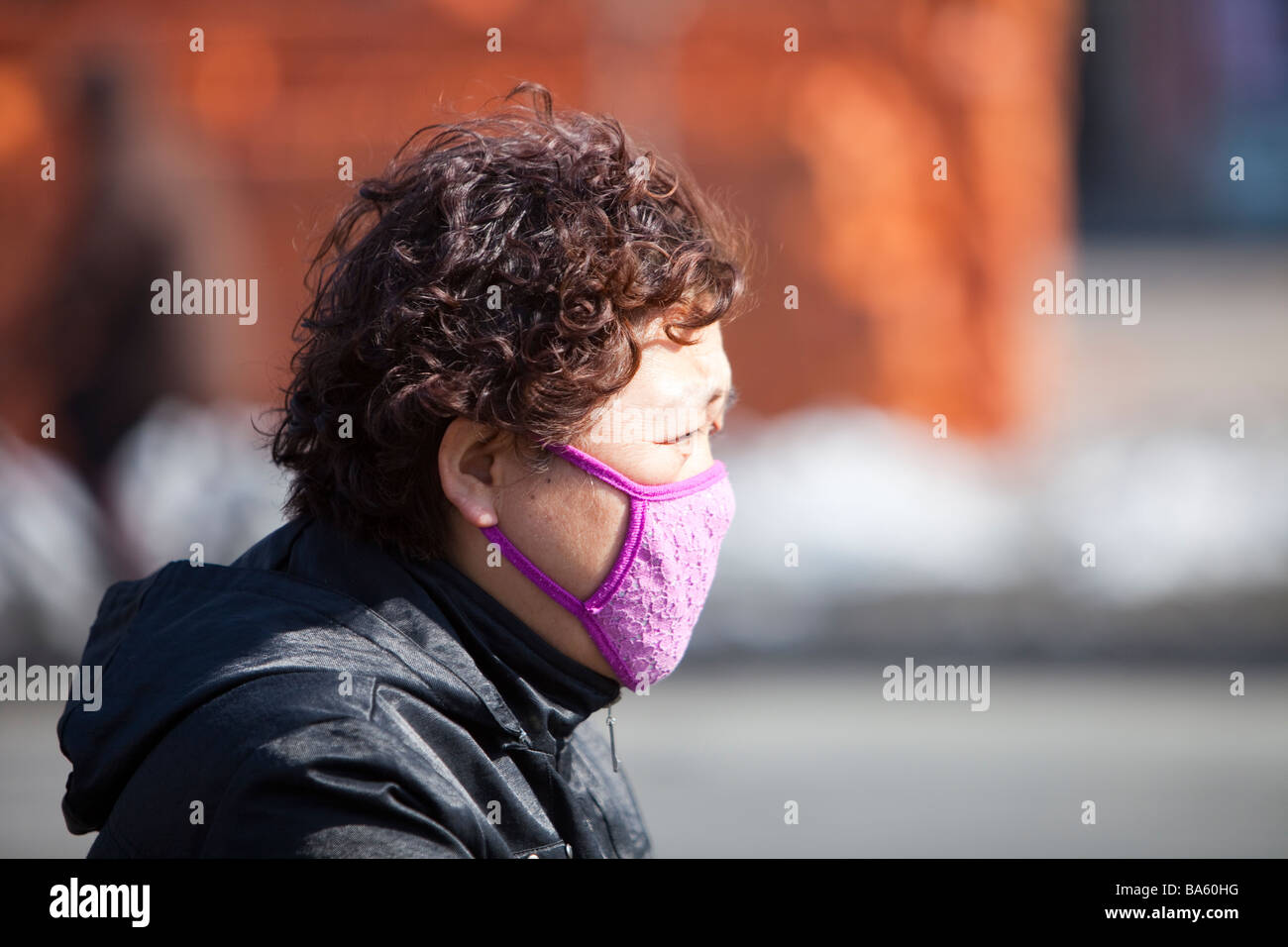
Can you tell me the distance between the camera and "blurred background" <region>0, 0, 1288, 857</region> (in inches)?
299

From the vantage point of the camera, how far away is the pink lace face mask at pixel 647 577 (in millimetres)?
1976

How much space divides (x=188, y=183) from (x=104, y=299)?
0.94 meters

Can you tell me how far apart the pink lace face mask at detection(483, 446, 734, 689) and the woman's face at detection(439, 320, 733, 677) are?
0.02 meters

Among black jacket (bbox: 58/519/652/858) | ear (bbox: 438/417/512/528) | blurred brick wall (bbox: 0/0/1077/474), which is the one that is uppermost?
blurred brick wall (bbox: 0/0/1077/474)

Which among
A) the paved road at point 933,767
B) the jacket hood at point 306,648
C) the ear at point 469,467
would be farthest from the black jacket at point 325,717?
the paved road at point 933,767

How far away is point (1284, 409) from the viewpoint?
7.96 meters

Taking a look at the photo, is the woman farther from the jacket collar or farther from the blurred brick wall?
the blurred brick wall

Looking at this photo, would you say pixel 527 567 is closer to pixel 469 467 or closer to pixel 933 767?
pixel 469 467

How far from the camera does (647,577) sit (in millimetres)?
2027

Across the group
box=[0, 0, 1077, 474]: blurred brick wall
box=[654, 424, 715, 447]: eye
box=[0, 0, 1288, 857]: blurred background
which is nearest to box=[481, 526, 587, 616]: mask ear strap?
box=[654, 424, 715, 447]: eye

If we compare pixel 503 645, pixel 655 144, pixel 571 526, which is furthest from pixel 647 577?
pixel 655 144

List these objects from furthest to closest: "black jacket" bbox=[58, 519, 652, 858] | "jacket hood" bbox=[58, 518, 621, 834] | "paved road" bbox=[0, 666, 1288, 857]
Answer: "paved road" bbox=[0, 666, 1288, 857] → "jacket hood" bbox=[58, 518, 621, 834] → "black jacket" bbox=[58, 519, 652, 858]

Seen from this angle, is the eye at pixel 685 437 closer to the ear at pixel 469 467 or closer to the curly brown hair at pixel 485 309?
the curly brown hair at pixel 485 309
